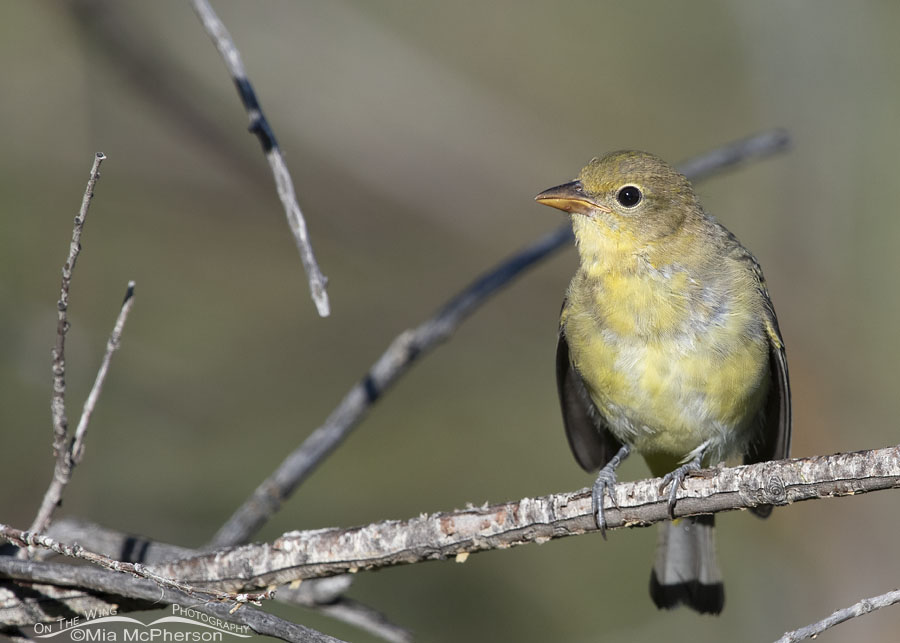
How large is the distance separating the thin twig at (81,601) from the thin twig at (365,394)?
2.40 feet

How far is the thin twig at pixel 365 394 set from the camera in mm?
4027

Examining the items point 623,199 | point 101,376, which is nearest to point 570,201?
point 623,199

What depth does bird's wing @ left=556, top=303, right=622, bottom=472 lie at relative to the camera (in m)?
4.81

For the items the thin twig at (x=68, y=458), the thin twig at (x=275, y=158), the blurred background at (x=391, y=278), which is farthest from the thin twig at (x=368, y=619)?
the blurred background at (x=391, y=278)

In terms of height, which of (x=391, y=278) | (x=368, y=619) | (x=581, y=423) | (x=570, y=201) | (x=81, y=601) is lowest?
(x=81, y=601)

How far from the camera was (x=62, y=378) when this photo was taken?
2934 mm

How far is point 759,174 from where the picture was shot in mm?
9234

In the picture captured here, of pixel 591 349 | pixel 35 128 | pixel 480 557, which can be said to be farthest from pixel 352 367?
pixel 591 349

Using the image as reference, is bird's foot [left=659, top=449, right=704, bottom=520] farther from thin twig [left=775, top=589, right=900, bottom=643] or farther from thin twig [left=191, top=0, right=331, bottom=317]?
thin twig [left=191, top=0, right=331, bottom=317]

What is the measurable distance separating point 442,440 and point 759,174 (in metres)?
4.19

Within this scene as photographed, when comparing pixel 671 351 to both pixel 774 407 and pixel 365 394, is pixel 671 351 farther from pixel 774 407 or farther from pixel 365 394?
pixel 365 394

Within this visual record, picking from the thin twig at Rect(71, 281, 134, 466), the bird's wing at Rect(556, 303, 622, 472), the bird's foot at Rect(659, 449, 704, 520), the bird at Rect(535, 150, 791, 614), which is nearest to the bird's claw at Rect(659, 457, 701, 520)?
the bird's foot at Rect(659, 449, 704, 520)

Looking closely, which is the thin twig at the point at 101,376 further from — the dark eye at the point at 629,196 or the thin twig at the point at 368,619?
the dark eye at the point at 629,196

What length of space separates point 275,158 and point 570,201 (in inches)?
74.1
